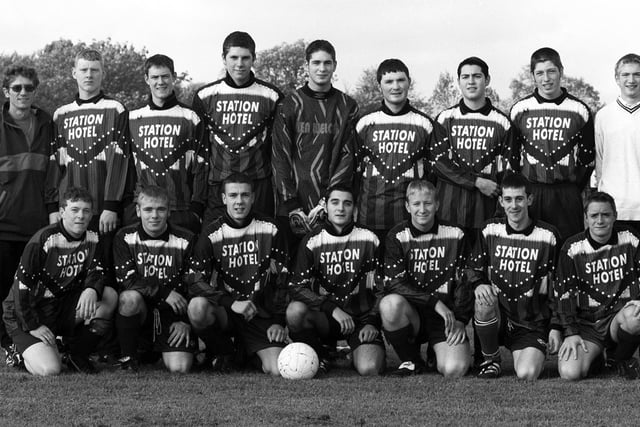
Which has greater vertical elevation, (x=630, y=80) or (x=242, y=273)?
(x=630, y=80)

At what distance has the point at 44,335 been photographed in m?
6.44

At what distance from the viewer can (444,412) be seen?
5164mm

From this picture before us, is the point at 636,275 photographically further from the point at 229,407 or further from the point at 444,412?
the point at 229,407

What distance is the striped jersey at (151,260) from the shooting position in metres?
6.70

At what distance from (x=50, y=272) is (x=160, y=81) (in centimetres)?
160

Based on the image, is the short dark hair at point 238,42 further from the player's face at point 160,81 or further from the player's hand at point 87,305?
the player's hand at point 87,305

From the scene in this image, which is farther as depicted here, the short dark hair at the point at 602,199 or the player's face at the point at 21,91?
the player's face at the point at 21,91

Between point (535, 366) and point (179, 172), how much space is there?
9.42 ft

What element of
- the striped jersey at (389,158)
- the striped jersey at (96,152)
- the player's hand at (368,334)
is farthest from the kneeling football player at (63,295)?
the striped jersey at (389,158)

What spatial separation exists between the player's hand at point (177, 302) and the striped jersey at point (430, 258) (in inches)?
54.7

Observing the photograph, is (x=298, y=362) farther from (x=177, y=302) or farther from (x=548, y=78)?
(x=548, y=78)

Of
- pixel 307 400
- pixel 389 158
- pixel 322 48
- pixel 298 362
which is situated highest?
pixel 322 48

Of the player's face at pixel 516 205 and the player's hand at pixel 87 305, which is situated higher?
the player's face at pixel 516 205

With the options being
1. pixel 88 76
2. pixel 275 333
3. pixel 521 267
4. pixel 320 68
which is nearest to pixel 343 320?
pixel 275 333
